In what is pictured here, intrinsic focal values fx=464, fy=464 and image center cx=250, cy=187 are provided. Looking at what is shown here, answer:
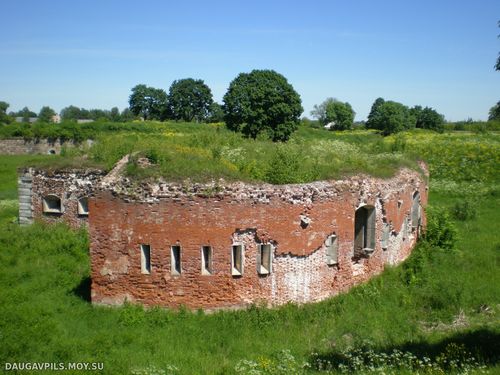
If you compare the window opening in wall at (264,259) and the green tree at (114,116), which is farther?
the green tree at (114,116)

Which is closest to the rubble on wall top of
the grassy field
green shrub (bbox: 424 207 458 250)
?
the grassy field

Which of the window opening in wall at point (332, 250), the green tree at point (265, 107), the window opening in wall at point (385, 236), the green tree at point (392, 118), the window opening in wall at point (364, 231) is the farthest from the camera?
the green tree at point (392, 118)

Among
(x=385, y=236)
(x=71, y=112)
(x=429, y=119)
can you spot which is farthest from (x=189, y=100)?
(x=71, y=112)

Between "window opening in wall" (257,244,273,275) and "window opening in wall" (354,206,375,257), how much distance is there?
393 cm

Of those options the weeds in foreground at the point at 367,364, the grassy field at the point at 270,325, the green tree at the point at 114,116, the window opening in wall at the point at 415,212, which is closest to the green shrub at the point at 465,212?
the grassy field at the point at 270,325

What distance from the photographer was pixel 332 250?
A: 14.1 metres

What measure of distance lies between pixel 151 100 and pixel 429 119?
4376 centimetres

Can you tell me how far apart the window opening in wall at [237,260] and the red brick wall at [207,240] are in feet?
0.43

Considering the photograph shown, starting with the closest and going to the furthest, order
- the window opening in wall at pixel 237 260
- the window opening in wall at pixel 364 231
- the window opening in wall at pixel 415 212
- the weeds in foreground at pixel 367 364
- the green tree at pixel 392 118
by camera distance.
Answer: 1. the weeds in foreground at pixel 367 364
2. the window opening in wall at pixel 237 260
3. the window opening in wall at pixel 364 231
4. the window opening in wall at pixel 415 212
5. the green tree at pixel 392 118

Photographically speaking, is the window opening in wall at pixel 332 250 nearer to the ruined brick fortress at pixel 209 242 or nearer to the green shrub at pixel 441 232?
the ruined brick fortress at pixel 209 242

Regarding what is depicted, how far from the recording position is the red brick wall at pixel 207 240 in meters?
12.7

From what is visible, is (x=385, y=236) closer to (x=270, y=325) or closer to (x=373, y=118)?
(x=270, y=325)

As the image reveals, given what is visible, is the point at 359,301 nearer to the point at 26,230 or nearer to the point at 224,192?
the point at 224,192

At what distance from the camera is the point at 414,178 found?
730 inches
